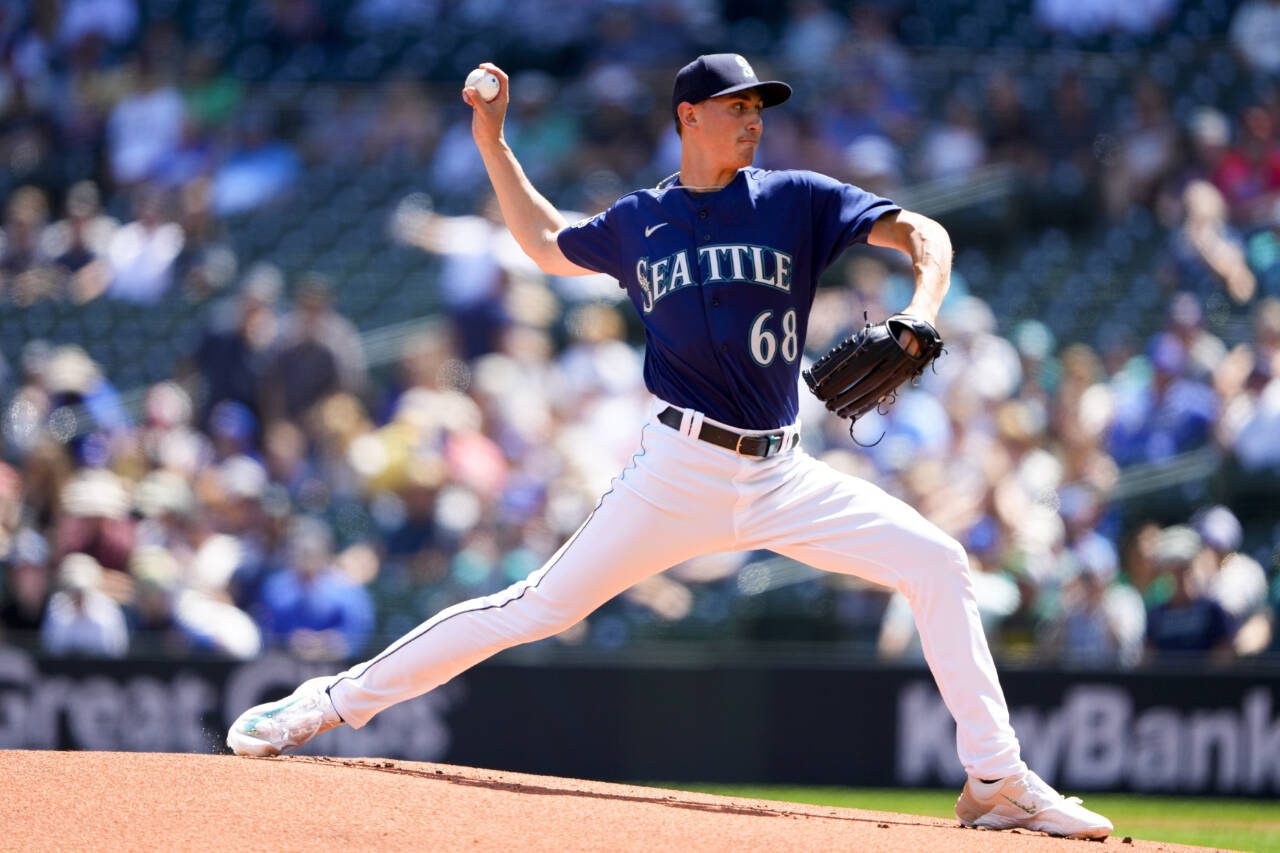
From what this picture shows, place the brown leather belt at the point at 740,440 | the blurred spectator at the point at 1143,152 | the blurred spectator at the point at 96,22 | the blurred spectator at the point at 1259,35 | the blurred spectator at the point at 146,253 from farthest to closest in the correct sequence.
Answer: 1. the blurred spectator at the point at 96,22
2. the blurred spectator at the point at 146,253
3. the blurred spectator at the point at 1259,35
4. the blurred spectator at the point at 1143,152
5. the brown leather belt at the point at 740,440

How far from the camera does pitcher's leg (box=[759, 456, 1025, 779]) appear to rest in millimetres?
4598

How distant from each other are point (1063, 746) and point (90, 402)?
6384mm

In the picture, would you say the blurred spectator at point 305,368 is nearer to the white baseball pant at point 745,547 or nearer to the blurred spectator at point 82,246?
the blurred spectator at point 82,246

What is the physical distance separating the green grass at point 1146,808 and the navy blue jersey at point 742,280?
10.7 ft

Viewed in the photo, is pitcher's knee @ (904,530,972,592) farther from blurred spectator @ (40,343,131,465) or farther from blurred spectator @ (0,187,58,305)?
blurred spectator @ (0,187,58,305)

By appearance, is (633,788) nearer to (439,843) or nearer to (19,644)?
(439,843)

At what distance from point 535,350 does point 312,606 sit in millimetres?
2395

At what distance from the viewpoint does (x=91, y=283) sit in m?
12.3

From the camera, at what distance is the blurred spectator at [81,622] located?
30.4 ft

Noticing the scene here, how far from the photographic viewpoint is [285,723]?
507 centimetres

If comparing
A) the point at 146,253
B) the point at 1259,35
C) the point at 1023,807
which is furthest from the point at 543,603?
the point at 1259,35

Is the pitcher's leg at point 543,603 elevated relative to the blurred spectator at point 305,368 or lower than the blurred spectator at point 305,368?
lower

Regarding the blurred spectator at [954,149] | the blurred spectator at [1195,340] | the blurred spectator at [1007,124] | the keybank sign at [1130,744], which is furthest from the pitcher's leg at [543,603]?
the blurred spectator at [1007,124]

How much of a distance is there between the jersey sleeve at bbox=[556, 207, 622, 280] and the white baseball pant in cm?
46
